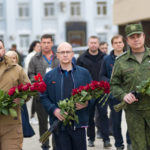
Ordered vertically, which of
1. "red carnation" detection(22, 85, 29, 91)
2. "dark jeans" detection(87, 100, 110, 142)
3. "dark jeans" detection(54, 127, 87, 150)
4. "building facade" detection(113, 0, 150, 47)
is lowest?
"dark jeans" detection(87, 100, 110, 142)

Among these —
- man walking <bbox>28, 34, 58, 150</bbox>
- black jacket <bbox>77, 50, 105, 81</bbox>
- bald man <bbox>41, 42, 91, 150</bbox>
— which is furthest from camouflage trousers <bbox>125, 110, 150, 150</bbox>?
black jacket <bbox>77, 50, 105, 81</bbox>

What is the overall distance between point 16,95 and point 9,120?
0.37 metres

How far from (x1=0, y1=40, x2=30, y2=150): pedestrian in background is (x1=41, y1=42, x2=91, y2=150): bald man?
42 centimetres

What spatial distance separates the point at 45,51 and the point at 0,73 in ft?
9.36

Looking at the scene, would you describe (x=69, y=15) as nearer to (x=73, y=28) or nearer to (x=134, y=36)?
(x=73, y=28)

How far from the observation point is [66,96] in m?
5.85

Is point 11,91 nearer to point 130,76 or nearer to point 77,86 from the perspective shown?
point 77,86

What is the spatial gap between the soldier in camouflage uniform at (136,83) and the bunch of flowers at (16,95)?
90cm

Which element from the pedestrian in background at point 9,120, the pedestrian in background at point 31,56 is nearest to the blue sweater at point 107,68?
the pedestrian in background at point 9,120

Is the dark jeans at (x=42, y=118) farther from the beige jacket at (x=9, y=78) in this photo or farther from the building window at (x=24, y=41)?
the building window at (x=24, y=41)

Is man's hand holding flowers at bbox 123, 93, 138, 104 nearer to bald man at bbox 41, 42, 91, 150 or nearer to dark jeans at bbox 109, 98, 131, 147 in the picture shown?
bald man at bbox 41, 42, 91, 150

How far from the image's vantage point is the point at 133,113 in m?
5.57

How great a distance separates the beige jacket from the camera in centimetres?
567

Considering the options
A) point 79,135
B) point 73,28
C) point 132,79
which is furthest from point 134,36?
point 73,28
